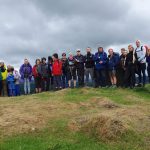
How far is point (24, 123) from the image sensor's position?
43.6 feet

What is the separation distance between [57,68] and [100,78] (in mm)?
2679

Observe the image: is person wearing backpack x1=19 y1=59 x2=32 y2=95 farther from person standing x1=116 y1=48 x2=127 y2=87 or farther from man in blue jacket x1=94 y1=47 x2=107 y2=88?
person standing x1=116 y1=48 x2=127 y2=87

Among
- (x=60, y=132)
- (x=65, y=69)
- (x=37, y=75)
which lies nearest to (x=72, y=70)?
(x=65, y=69)

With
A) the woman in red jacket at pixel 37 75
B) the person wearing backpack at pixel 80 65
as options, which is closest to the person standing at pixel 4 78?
the woman in red jacket at pixel 37 75

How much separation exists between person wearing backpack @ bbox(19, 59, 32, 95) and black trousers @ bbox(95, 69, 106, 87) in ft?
14.3

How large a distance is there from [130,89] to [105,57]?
95.0 inches

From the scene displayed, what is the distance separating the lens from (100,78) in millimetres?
23109

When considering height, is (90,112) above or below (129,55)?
below

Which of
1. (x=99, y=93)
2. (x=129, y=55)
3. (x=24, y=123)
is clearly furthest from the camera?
(x=129, y=55)

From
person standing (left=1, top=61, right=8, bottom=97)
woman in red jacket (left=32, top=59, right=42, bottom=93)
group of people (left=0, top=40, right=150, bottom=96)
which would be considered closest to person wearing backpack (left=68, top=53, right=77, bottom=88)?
group of people (left=0, top=40, right=150, bottom=96)

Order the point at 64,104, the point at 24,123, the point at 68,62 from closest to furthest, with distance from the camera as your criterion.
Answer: the point at 24,123 → the point at 64,104 → the point at 68,62

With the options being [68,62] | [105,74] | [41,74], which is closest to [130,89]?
[105,74]

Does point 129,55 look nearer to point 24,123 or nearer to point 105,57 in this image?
point 105,57

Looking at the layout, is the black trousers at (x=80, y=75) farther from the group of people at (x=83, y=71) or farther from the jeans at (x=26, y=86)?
the jeans at (x=26, y=86)
